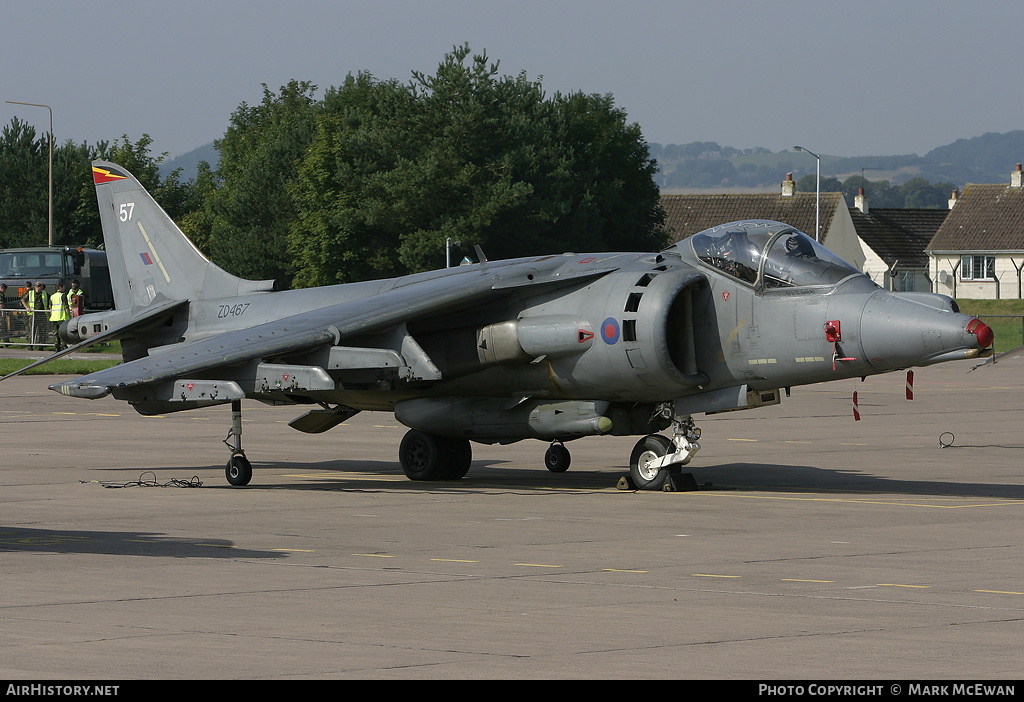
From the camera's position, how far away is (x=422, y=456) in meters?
18.5

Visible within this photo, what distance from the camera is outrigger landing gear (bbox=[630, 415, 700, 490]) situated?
16.3 metres

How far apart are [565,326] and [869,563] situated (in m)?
6.04

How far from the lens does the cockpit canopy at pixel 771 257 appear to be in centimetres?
1568

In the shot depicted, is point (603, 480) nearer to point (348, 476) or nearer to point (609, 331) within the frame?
point (609, 331)

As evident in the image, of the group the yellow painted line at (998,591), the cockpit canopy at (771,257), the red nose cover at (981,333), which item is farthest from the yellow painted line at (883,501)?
the yellow painted line at (998,591)

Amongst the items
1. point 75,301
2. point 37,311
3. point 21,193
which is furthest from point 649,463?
point 21,193

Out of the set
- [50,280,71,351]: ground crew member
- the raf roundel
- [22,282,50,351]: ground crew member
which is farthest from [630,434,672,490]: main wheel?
[22,282,50,351]: ground crew member

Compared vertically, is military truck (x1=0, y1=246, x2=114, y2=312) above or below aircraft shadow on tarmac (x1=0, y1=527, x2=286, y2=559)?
above

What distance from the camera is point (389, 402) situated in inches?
A: 714

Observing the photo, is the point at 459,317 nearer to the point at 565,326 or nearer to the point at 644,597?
the point at 565,326

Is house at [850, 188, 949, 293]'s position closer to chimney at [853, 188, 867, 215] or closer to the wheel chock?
chimney at [853, 188, 867, 215]

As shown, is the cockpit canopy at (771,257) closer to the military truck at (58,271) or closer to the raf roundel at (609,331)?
the raf roundel at (609,331)

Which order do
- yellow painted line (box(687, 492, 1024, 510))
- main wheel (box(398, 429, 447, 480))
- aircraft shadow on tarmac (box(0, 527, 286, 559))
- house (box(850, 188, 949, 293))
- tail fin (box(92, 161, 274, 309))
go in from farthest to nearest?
house (box(850, 188, 949, 293)) → tail fin (box(92, 161, 274, 309)) → main wheel (box(398, 429, 447, 480)) → yellow painted line (box(687, 492, 1024, 510)) → aircraft shadow on tarmac (box(0, 527, 286, 559))
